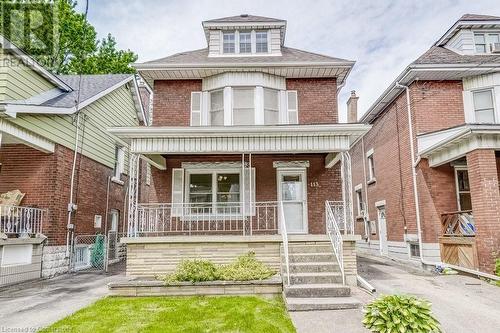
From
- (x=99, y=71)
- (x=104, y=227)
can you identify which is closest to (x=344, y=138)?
(x=104, y=227)

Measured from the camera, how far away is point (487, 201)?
8.97m

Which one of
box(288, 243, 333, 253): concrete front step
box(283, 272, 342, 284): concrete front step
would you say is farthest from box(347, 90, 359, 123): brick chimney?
box(283, 272, 342, 284): concrete front step

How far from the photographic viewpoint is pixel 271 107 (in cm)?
1152

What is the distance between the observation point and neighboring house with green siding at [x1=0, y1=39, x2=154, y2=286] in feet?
30.1

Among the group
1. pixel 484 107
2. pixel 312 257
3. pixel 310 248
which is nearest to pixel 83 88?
pixel 310 248

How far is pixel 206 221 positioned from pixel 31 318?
18.2 feet

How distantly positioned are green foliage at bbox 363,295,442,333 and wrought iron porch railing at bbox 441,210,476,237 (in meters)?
6.87

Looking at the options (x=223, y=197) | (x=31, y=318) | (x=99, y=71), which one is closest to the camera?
(x=31, y=318)

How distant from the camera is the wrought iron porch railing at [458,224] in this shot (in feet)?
31.9

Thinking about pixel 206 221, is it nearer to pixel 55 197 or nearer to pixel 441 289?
pixel 55 197

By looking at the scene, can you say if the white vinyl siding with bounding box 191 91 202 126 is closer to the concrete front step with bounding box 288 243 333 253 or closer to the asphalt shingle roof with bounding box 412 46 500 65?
the concrete front step with bounding box 288 243 333 253

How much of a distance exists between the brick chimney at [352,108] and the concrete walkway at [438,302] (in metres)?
8.46

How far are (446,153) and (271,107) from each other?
562 centimetres
